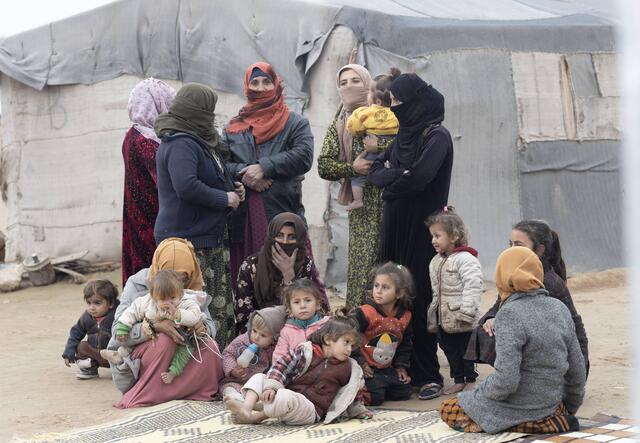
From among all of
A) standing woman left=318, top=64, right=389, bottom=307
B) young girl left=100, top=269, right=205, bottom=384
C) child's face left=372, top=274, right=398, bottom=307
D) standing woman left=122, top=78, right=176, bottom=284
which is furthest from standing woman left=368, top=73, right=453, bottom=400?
standing woman left=122, top=78, right=176, bottom=284

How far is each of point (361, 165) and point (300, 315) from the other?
3.40ft

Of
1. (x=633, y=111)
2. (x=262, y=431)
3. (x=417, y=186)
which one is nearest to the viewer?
(x=633, y=111)

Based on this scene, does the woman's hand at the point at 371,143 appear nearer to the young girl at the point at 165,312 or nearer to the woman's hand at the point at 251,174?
the woman's hand at the point at 251,174

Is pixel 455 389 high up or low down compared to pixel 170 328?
down

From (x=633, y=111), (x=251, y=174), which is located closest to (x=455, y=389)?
(x=251, y=174)

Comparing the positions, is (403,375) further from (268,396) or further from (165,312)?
(165,312)

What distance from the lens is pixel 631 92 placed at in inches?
37.0

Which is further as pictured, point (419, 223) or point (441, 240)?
point (419, 223)

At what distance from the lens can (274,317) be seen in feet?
15.8

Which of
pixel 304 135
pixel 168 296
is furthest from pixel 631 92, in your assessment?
pixel 304 135

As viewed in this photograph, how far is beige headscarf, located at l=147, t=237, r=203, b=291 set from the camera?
16.2 ft

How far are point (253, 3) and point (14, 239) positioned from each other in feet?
12.9

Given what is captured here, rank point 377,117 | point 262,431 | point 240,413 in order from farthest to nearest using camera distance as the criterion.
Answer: point 377,117 → point 240,413 → point 262,431

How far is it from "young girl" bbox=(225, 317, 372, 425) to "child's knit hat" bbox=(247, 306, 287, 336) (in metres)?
0.37
